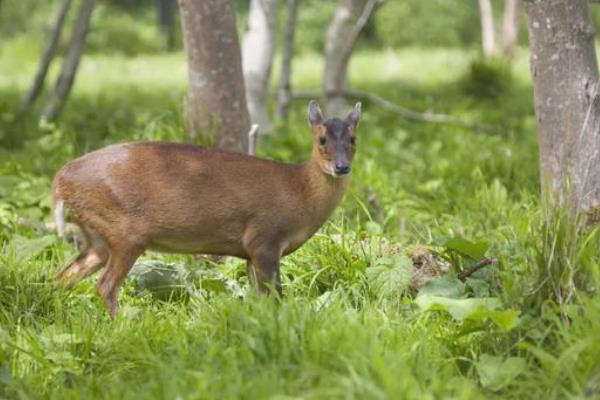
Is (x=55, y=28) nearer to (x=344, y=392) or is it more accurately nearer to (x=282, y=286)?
(x=282, y=286)

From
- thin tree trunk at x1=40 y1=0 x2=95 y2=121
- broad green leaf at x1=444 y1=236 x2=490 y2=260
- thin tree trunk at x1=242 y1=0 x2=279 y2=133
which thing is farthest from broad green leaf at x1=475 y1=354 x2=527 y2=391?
thin tree trunk at x1=40 y1=0 x2=95 y2=121

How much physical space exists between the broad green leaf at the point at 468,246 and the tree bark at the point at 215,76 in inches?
81.6

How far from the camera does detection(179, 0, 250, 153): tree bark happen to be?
670 centimetres

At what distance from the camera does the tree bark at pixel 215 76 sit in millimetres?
6699

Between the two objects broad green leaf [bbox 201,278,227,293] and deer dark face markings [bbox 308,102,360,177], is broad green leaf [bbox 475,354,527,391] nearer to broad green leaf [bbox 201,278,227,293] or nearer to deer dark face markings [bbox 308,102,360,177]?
deer dark face markings [bbox 308,102,360,177]

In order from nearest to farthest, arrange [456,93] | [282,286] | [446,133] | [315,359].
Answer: [315,359], [282,286], [446,133], [456,93]

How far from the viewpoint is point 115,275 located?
491 centimetres

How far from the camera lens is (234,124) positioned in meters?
6.71

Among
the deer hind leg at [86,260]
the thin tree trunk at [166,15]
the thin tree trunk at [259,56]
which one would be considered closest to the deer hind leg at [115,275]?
the deer hind leg at [86,260]

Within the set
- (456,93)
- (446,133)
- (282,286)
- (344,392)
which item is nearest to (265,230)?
(282,286)

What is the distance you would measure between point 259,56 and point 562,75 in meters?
4.11

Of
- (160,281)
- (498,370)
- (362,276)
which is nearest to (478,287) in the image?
(362,276)

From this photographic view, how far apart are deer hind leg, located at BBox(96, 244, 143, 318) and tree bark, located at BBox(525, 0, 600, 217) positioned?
1.86m

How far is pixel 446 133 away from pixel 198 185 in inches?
215
